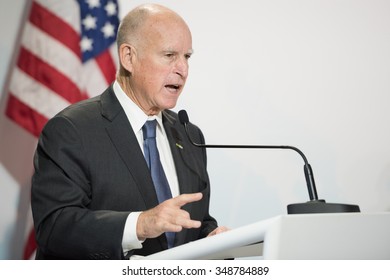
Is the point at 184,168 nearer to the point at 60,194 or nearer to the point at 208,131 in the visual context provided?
the point at 60,194

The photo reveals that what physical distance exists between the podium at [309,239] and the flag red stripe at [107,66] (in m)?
1.69

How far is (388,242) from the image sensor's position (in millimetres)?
1300

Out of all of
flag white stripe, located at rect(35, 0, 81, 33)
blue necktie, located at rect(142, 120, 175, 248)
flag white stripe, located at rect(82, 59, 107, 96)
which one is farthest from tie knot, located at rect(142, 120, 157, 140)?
flag white stripe, located at rect(35, 0, 81, 33)

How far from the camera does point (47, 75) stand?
9.13 ft

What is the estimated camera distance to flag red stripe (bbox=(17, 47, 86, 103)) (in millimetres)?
2777

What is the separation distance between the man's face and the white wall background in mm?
773

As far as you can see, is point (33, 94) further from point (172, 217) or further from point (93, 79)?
point (172, 217)

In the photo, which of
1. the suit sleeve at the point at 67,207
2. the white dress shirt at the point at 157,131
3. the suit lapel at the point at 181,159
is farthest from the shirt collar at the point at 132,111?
the suit sleeve at the point at 67,207

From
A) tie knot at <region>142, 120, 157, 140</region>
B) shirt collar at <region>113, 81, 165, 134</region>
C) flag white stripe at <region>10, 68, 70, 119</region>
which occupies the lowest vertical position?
tie knot at <region>142, 120, 157, 140</region>

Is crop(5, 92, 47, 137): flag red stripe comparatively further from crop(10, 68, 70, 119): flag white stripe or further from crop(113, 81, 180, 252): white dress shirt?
crop(113, 81, 180, 252): white dress shirt

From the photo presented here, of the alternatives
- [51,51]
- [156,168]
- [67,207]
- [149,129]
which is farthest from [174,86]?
[51,51]

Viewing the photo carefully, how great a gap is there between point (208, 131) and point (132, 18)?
2.98 feet
